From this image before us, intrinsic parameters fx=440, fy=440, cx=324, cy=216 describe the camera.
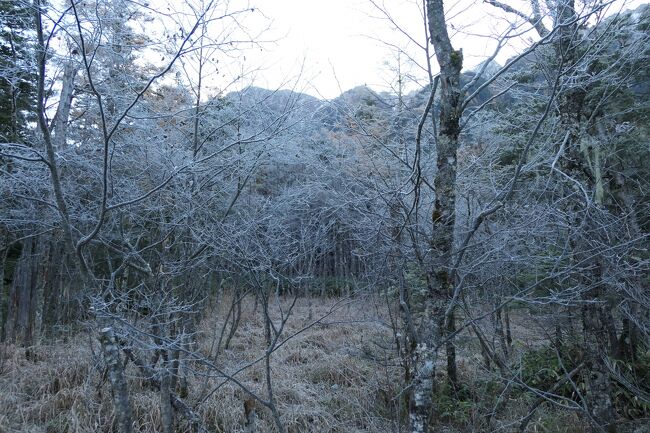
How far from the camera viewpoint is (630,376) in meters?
4.82

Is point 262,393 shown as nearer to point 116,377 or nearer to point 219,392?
point 219,392

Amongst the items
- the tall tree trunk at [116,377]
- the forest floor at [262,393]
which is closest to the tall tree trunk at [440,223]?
the forest floor at [262,393]

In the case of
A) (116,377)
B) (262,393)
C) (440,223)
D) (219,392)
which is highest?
(440,223)

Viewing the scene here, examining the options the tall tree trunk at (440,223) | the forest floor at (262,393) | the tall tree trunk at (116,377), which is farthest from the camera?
the forest floor at (262,393)

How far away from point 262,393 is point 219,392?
23.5 inches

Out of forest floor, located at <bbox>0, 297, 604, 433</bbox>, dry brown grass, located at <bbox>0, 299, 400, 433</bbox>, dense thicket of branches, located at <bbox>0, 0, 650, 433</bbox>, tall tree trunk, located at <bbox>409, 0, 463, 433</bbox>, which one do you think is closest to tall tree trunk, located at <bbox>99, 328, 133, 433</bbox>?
dense thicket of branches, located at <bbox>0, 0, 650, 433</bbox>

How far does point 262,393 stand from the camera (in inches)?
220

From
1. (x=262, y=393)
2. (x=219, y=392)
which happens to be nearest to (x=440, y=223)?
(x=219, y=392)

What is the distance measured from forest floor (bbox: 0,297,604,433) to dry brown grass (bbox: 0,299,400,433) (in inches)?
0.4

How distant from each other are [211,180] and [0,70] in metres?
1.88

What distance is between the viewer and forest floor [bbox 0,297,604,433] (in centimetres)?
458

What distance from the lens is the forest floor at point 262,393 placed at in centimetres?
458

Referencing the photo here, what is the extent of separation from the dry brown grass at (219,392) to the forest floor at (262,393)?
0.01 metres

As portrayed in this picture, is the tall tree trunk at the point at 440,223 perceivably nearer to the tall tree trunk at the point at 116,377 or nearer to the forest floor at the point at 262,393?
the forest floor at the point at 262,393
